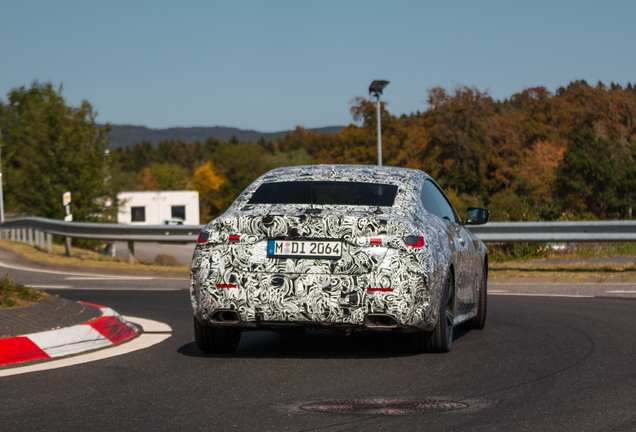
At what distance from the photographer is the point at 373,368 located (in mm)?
5887

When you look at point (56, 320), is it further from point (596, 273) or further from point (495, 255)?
point (495, 255)

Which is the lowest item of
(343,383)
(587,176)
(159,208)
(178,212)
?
(178,212)

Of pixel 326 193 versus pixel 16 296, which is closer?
pixel 326 193

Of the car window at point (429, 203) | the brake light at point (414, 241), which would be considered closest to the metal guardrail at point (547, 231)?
the car window at point (429, 203)

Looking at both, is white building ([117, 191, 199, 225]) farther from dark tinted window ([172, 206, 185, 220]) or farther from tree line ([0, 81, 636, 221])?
tree line ([0, 81, 636, 221])

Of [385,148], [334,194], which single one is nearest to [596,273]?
[334,194]

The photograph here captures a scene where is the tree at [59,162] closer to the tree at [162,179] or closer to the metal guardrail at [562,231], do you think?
the metal guardrail at [562,231]

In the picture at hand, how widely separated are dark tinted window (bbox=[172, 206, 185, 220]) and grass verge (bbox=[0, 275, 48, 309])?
58.6m

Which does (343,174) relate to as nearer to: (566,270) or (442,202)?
(442,202)

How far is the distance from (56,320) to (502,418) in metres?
4.26

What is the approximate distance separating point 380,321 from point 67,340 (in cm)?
263

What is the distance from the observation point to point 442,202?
7.62 metres

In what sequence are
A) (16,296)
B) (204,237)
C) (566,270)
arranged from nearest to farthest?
(204,237), (16,296), (566,270)

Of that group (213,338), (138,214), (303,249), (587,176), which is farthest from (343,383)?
(587,176)
